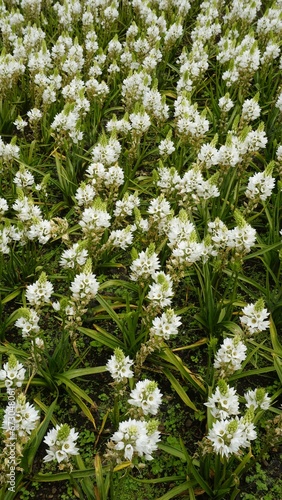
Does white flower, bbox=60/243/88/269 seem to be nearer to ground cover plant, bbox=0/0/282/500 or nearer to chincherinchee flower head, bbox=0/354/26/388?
ground cover plant, bbox=0/0/282/500

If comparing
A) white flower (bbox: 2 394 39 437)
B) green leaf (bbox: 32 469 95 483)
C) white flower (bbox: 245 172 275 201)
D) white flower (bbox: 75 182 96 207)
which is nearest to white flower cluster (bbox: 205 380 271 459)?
green leaf (bbox: 32 469 95 483)

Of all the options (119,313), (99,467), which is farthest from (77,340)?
(99,467)

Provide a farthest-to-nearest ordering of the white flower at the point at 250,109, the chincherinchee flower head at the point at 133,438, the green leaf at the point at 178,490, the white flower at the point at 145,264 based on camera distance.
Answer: the white flower at the point at 250,109 → the white flower at the point at 145,264 → the green leaf at the point at 178,490 → the chincherinchee flower head at the point at 133,438

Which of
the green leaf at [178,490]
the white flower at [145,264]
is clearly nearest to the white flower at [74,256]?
the white flower at [145,264]

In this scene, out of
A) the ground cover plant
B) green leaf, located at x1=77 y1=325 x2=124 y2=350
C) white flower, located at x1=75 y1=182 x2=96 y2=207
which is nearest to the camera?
the ground cover plant

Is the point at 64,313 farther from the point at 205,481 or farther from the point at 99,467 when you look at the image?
the point at 205,481

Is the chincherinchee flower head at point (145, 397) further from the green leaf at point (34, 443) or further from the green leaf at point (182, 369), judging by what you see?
the green leaf at point (182, 369)

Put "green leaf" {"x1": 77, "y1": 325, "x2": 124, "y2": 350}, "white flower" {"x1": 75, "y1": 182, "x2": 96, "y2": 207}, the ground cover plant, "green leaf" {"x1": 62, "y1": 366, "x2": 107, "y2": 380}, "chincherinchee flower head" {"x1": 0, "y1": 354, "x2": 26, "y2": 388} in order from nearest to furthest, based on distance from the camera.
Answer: "chincherinchee flower head" {"x1": 0, "y1": 354, "x2": 26, "y2": 388} < the ground cover plant < "green leaf" {"x1": 62, "y1": 366, "x2": 107, "y2": 380} < "green leaf" {"x1": 77, "y1": 325, "x2": 124, "y2": 350} < "white flower" {"x1": 75, "y1": 182, "x2": 96, "y2": 207}

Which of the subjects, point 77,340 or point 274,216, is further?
point 274,216
